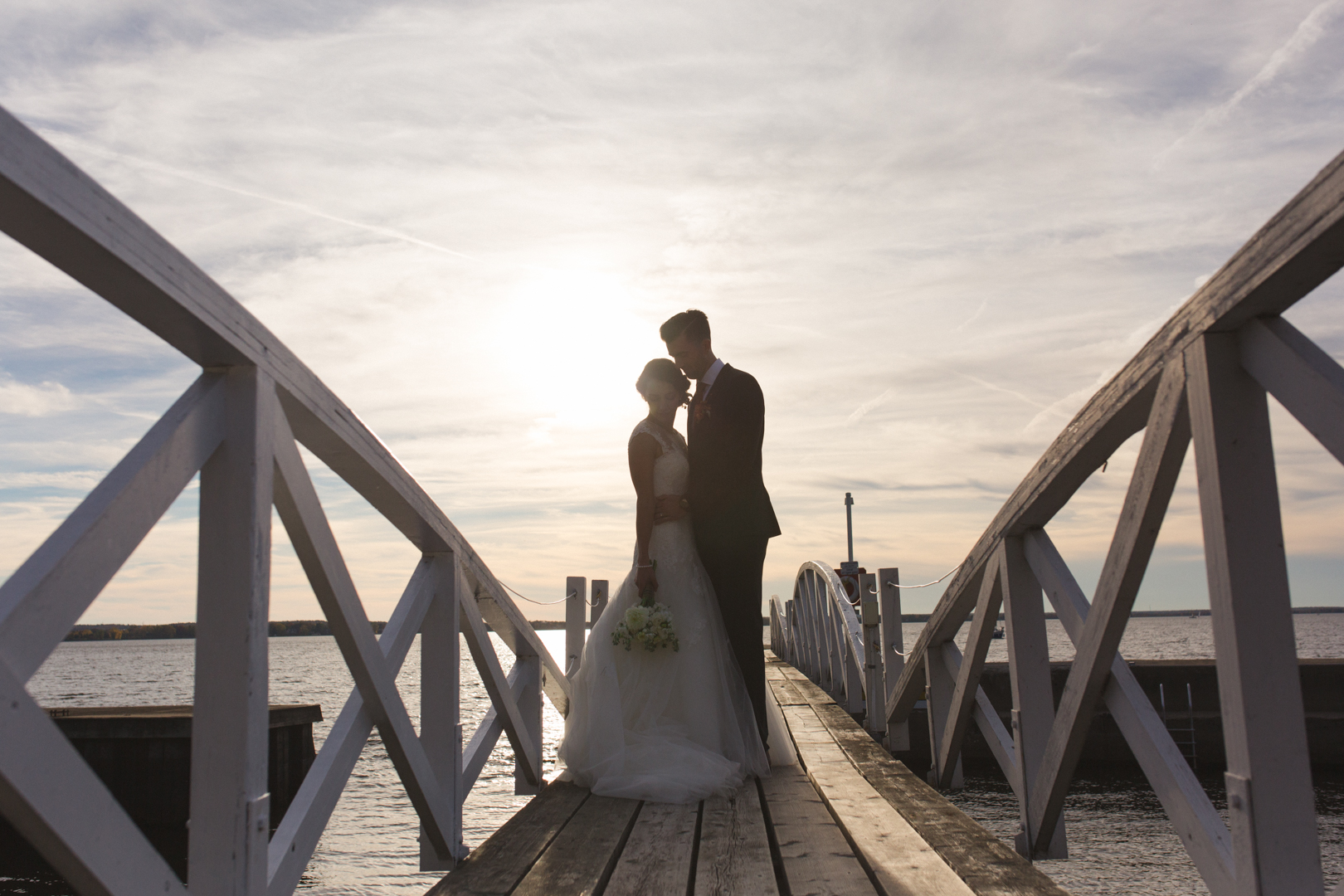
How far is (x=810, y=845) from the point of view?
282cm

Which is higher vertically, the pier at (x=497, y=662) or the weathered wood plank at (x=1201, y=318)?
the weathered wood plank at (x=1201, y=318)

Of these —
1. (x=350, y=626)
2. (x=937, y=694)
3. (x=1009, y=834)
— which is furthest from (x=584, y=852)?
(x=1009, y=834)

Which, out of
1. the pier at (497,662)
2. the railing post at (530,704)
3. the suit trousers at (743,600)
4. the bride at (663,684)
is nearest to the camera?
the pier at (497,662)

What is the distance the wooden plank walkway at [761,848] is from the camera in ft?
7.89

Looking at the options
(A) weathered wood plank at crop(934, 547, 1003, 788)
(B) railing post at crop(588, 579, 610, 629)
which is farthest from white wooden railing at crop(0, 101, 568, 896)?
(B) railing post at crop(588, 579, 610, 629)

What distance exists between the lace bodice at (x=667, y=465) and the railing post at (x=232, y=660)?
2.73 metres

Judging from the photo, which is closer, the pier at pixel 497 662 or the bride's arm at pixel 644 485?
the pier at pixel 497 662

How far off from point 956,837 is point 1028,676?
0.64 metres

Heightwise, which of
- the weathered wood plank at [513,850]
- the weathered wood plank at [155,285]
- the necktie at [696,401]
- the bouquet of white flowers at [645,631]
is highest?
the necktie at [696,401]

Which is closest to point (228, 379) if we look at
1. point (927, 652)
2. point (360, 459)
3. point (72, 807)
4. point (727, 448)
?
point (360, 459)

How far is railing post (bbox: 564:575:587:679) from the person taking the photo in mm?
6695

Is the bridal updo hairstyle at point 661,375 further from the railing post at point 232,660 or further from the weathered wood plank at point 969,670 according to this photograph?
the railing post at point 232,660

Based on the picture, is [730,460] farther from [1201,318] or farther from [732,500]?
[1201,318]

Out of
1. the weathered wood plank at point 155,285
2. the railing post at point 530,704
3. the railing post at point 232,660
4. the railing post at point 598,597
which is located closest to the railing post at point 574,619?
the railing post at point 598,597
